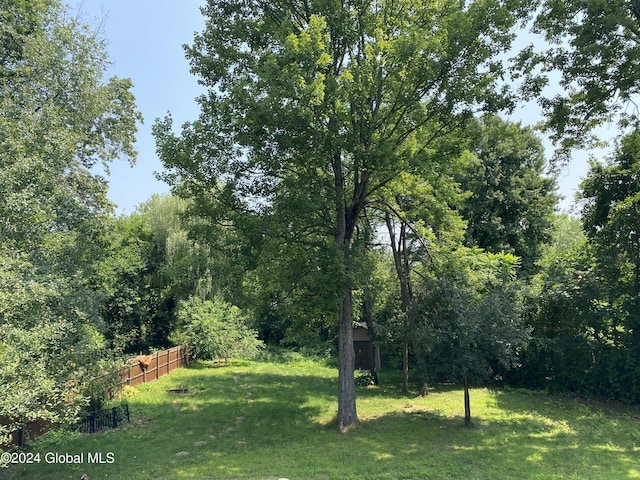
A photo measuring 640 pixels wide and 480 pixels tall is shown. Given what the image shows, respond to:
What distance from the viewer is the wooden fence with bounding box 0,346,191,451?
814 centimetres

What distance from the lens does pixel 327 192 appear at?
10484 mm

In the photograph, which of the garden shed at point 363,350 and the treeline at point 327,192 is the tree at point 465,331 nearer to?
the treeline at point 327,192

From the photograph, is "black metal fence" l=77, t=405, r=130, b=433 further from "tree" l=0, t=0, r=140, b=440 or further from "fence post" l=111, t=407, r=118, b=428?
"tree" l=0, t=0, r=140, b=440

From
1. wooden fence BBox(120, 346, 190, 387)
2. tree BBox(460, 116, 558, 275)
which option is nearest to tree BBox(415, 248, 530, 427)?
wooden fence BBox(120, 346, 190, 387)

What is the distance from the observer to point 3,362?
18.1 ft

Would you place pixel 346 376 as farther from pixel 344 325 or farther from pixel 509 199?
pixel 509 199

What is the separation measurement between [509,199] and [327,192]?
47.4 feet

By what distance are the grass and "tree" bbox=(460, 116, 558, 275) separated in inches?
361

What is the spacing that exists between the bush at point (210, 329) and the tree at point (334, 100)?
36.9 ft

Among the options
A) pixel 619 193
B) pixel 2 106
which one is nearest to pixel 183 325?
pixel 2 106

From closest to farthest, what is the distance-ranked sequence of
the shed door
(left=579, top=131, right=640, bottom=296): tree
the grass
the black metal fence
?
the grass
the black metal fence
(left=579, top=131, right=640, bottom=296): tree
the shed door

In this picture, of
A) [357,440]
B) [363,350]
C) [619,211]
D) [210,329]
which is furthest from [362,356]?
[619,211]

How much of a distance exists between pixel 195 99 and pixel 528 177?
1787 centimetres

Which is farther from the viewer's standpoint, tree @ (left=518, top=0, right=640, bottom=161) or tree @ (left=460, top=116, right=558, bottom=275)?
tree @ (left=460, top=116, right=558, bottom=275)
